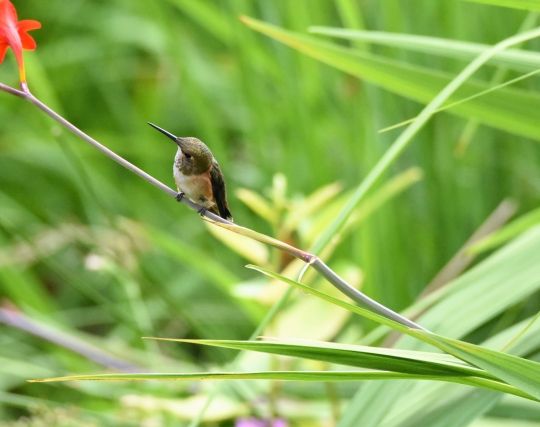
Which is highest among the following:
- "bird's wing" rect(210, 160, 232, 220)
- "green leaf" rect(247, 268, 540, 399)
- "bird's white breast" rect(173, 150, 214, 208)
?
"bird's wing" rect(210, 160, 232, 220)

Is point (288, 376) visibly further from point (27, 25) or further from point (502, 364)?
point (27, 25)

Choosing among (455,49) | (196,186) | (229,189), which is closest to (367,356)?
(196,186)

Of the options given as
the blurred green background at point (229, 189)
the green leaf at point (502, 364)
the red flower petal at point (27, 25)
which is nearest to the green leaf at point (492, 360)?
the green leaf at point (502, 364)

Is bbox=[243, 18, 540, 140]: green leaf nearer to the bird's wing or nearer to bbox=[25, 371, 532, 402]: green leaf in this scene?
the bird's wing

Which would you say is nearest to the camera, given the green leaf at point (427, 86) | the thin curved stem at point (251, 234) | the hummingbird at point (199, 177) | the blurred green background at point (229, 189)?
the thin curved stem at point (251, 234)

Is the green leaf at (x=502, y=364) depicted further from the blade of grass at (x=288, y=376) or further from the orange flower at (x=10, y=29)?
the orange flower at (x=10, y=29)

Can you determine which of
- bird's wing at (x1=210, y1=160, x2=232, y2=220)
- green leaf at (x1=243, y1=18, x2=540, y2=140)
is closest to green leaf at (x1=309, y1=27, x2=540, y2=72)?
green leaf at (x1=243, y1=18, x2=540, y2=140)

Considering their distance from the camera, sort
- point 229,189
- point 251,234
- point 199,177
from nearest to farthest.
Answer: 1. point 251,234
2. point 199,177
3. point 229,189

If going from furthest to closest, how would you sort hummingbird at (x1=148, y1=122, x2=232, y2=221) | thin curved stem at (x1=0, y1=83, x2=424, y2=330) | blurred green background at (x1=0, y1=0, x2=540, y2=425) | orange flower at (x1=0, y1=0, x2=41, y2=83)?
blurred green background at (x1=0, y1=0, x2=540, y2=425) → hummingbird at (x1=148, y1=122, x2=232, y2=221) → orange flower at (x1=0, y1=0, x2=41, y2=83) → thin curved stem at (x1=0, y1=83, x2=424, y2=330)
